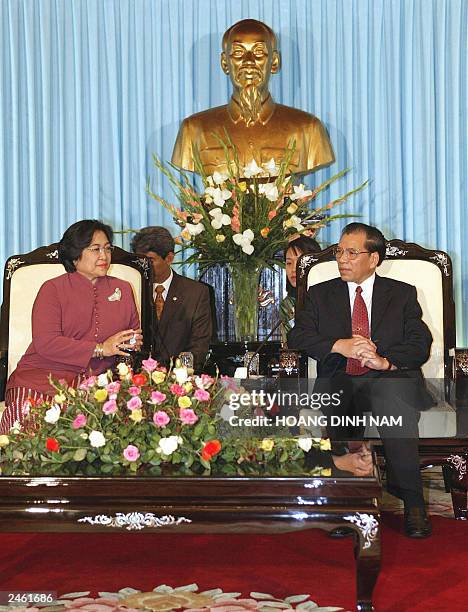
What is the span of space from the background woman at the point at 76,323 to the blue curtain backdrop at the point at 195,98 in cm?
176

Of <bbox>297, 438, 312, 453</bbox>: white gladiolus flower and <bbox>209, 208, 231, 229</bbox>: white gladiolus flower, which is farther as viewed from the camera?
<bbox>209, 208, 231, 229</bbox>: white gladiolus flower

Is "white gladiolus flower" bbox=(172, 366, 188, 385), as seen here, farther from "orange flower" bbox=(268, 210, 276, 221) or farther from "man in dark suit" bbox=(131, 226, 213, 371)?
"orange flower" bbox=(268, 210, 276, 221)

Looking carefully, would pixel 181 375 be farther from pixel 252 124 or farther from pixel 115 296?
pixel 252 124

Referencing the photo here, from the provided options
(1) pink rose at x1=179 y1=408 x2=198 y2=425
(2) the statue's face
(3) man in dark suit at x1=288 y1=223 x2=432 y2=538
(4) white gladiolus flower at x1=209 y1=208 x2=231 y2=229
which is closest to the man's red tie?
(3) man in dark suit at x1=288 y1=223 x2=432 y2=538

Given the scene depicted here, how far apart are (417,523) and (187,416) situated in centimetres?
112

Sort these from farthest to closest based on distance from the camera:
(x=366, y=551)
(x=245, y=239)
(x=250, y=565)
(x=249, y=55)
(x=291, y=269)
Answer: (x=249, y=55) < (x=291, y=269) < (x=245, y=239) < (x=250, y=565) < (x=366, y=551)

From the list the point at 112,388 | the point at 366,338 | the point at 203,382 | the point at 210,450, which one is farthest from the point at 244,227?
the point at 210,450

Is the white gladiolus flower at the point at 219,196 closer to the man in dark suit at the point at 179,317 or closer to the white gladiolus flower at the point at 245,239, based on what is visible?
the white gladiolus flower at the point at 245,239

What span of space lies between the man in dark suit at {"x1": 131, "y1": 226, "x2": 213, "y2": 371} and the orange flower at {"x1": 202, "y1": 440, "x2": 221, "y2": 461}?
5.74 ft

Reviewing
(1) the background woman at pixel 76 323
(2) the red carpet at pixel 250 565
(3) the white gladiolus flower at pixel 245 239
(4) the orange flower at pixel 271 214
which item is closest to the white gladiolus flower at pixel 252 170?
(4) the orange flower at pixel 271 214

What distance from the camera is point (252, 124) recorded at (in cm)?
530

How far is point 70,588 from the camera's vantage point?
283cm

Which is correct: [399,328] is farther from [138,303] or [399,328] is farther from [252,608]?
[252,608]

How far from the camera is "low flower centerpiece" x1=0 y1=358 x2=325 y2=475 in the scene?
2658 mm
